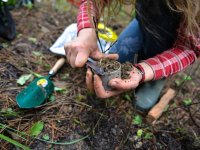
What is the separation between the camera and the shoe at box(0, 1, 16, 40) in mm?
2071

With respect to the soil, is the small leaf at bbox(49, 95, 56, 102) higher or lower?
lower

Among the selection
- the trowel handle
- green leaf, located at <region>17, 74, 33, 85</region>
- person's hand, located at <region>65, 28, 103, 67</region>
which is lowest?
the trowel handle

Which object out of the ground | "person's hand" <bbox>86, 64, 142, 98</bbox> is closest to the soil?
"person's hand" <bbox>86, 64, 142, 98</bbox>

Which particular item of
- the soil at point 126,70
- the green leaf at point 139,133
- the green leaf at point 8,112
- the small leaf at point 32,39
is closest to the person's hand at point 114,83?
the soil at point 126,70

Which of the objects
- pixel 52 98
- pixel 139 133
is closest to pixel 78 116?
pixel 52 98

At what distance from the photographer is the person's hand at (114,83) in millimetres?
1347

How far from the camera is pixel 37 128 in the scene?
147cm

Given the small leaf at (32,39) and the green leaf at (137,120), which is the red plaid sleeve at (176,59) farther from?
the small leaf at (32,39)

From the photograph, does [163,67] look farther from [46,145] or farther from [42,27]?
[42,27]

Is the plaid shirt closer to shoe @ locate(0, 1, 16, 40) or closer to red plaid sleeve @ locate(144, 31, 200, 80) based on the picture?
red plaid sleeve @ locate(144, 31, 200, 80)

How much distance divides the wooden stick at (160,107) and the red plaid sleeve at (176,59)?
0.30 m

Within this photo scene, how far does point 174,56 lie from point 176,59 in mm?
23

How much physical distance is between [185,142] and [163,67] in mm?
492

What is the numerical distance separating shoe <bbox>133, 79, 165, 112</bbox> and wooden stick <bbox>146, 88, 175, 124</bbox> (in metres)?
0.05
